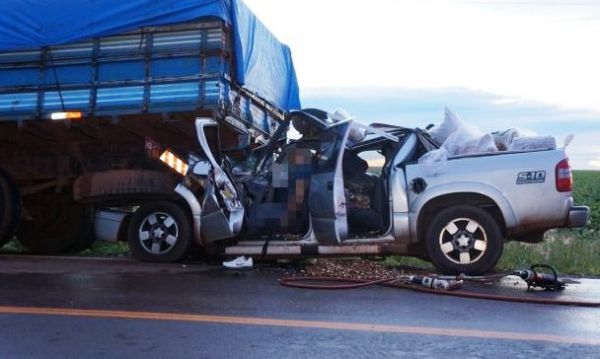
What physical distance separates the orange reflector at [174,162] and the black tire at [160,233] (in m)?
0.42

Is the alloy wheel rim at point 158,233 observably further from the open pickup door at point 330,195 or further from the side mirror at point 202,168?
the open pickup door at point 330,195

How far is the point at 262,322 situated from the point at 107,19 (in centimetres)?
508

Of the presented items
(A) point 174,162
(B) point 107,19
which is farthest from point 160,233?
(B) point 107,19

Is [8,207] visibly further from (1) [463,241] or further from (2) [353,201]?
(1) [463,241]

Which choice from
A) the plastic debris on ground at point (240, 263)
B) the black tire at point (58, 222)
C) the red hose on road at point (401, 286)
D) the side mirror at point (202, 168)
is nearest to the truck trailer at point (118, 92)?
the side mirror at point (202, 168)

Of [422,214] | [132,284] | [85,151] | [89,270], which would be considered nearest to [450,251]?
[422,214]

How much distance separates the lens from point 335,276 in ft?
26.2

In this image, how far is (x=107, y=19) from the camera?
9.12 meters

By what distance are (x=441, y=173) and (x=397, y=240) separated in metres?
0.88

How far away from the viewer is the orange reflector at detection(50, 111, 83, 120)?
920 cm

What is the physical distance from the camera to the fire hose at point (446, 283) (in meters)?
6.86

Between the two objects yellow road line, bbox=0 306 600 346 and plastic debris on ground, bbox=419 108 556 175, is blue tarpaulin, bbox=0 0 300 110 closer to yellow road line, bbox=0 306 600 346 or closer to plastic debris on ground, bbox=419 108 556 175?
plastic debris on ground, bbox=419 108 556 175

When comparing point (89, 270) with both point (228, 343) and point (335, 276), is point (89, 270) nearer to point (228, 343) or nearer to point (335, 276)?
point (335, 276)

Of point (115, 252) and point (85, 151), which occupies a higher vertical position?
point (85, 151)
